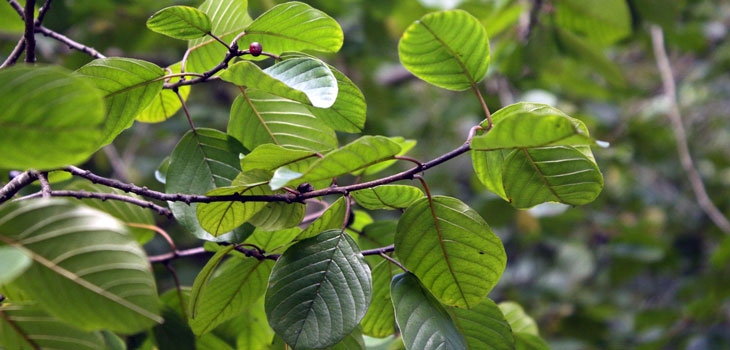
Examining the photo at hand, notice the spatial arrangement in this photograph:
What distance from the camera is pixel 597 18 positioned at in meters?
1.65

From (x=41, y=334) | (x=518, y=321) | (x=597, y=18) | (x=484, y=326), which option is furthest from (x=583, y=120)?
(x=41, y=334)

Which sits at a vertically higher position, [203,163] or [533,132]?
[533,132]

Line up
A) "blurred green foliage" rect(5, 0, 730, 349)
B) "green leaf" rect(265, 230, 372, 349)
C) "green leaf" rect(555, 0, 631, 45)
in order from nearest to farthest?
"green leaf" rect(265, 230, 372, 349) < "green leaf" rect(555, 0, 631, 45) < "blurred green foliage" rect(5, 0, 730, 349)

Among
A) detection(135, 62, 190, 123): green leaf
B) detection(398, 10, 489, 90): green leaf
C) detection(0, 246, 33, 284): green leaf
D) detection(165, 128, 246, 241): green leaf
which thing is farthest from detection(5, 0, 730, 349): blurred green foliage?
detection(0, 246, 33, 284): green leaf

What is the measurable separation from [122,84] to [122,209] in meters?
0.26

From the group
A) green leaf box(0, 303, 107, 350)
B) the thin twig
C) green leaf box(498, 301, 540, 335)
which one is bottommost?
green leaf box(0, 303, 107, 350)

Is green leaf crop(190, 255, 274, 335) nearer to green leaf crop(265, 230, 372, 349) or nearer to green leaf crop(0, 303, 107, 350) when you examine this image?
green leaf crop(265, 230, 372, 349)

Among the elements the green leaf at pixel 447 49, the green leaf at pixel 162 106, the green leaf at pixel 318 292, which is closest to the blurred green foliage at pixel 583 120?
the green leaf at pixel 162 106

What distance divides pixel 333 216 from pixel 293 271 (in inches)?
3.6

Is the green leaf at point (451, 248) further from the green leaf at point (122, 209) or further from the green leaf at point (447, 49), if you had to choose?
the green leaf at point (122, 209)

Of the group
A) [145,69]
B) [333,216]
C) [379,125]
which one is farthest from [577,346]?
[145,69]

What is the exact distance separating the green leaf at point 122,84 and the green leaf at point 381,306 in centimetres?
35

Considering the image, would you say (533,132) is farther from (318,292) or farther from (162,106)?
(162,106)

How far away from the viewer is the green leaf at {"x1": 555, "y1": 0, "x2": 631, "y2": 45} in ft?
5.20
